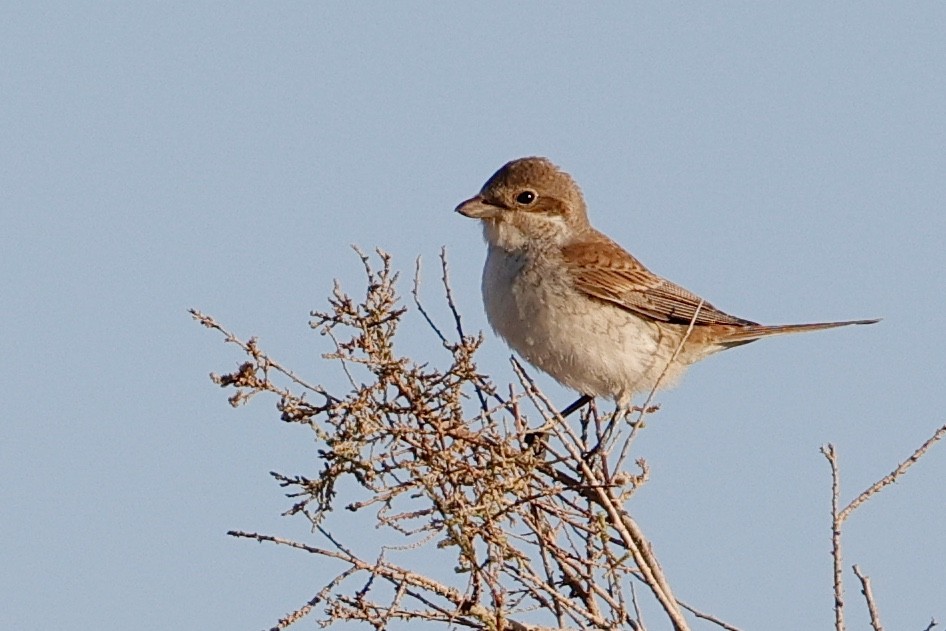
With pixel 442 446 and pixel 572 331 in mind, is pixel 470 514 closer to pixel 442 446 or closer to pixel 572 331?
pixel 442 446

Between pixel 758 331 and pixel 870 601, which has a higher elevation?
pixel 758 331

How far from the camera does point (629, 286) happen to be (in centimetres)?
699

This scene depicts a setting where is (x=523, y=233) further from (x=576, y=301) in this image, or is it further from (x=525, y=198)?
(x=576, y=301)

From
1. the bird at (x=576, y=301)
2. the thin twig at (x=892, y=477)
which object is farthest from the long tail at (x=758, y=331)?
the thin twig at (x=892, y=477)

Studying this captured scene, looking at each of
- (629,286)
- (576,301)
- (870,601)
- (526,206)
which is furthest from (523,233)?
(870,601)

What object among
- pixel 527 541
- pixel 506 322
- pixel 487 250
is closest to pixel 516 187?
pixel 487 250

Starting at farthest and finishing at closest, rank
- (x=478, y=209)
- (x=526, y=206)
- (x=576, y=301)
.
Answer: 1. (x=526, y=206)
2. (x=478, y=209)
3. (x=576, y=301)

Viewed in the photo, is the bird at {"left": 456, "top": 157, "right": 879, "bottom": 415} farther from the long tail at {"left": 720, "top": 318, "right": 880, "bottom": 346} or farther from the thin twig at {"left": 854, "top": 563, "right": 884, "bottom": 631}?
the thin twig at {"left": 854, "top": 563, "right": 884, "bottom": 631}

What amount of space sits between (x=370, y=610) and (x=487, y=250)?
10.3 feet

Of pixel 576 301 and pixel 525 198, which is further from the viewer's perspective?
pixel 525 198

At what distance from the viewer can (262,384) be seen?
12.9 feet

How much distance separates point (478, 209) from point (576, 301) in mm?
675

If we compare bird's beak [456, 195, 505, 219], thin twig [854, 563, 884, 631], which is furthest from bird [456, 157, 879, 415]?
thin twig [854, 563, 884, 631]

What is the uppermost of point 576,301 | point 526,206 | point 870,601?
point 526,206
